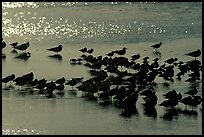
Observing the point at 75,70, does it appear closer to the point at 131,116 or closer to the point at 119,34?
the point at 131,116

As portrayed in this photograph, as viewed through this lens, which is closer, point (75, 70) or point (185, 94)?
point (185, 94)

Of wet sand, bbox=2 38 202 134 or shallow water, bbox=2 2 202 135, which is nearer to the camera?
wet sand, bbox=2 38 202 134

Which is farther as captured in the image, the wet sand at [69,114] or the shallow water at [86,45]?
the shallow water at [86,45]

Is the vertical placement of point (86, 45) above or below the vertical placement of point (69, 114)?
below

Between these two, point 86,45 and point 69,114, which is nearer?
point 69,114

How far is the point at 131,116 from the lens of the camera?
46.6 ft

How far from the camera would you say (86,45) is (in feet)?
82.6

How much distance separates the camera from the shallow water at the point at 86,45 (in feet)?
44.4

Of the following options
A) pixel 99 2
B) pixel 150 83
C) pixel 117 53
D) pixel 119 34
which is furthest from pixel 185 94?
pixel 99 2

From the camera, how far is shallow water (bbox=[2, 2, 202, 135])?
13547 mm

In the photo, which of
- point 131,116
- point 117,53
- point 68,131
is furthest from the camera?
point 117,53

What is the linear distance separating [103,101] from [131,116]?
1.42 m

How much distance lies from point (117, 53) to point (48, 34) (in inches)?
309

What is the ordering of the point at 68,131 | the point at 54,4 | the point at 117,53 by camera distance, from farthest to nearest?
the point at 54,4 < the point at 117,53 < the point at 68,131
